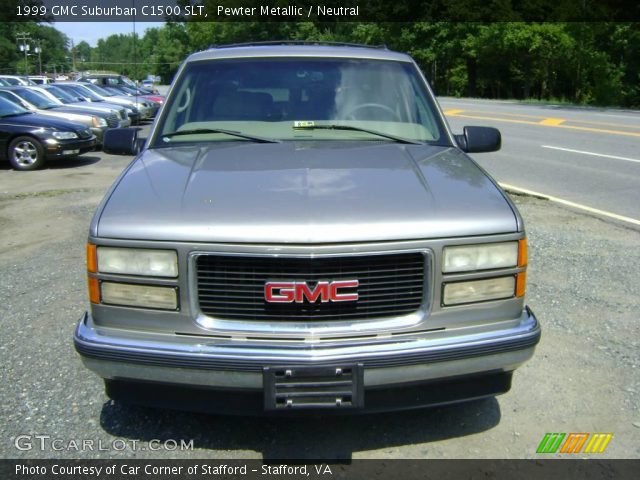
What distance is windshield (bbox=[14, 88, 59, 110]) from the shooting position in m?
16.4

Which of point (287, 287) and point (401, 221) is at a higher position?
point (401, 221)

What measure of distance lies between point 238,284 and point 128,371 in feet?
1.93

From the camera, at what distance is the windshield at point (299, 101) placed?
3938 mm

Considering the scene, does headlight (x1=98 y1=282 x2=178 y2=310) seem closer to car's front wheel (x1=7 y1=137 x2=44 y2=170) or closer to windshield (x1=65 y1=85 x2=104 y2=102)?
car's front wheel (x1=7 y1=137 x2=44 y2=170)

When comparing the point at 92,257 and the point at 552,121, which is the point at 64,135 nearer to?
the point at 92,257

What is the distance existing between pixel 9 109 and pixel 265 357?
44.1ft

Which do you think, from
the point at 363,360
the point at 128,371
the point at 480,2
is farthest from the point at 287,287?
the point at 480,2

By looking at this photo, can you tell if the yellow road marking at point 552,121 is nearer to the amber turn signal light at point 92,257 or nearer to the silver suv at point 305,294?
the silver suv at point 305,294

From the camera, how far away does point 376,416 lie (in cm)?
333

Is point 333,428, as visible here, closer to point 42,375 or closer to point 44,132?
point 42,375

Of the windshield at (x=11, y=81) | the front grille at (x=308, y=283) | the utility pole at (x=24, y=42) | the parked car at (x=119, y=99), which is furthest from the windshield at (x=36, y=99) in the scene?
the utility pole at (x=24, y=42)

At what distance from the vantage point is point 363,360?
261cm

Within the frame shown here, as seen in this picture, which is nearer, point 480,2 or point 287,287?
point 287,287

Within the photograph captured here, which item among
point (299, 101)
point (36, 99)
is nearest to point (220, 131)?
point (299, 101)
